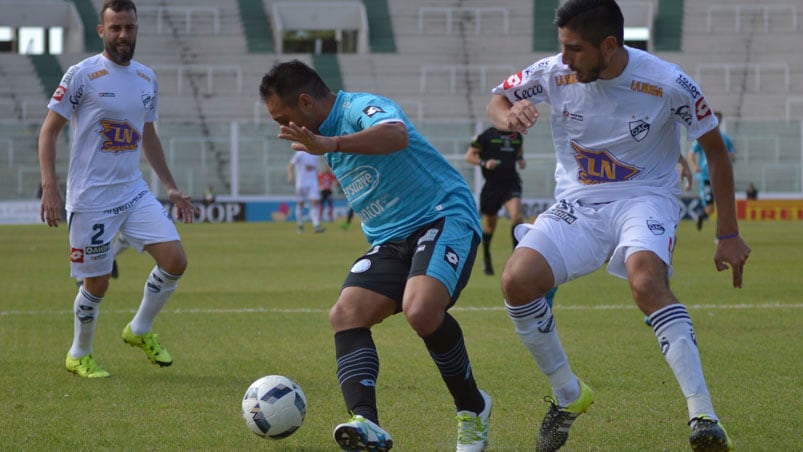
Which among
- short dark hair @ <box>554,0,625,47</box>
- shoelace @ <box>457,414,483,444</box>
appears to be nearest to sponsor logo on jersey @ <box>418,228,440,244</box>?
shoelace @ <box>457,414,483,444</box>

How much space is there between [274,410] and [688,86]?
243 centimetres

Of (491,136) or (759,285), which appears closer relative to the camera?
(759,285)

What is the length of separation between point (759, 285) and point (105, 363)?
8040 millimetres

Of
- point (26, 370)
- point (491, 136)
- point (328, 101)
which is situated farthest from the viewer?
point (491, 136)

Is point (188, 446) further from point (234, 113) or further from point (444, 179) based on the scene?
point (234, 113)

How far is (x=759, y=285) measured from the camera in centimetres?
1284

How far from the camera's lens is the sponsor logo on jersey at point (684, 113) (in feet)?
16.5

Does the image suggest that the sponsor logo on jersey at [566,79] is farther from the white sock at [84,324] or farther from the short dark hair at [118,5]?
the white sock at [84,324]

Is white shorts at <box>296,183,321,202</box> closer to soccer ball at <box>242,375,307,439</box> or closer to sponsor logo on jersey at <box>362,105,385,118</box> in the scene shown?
soccer ball at <box>242,375,307,439</box>

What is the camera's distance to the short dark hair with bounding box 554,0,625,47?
193 inches

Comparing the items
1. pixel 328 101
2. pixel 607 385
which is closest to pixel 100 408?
pixel 328 101

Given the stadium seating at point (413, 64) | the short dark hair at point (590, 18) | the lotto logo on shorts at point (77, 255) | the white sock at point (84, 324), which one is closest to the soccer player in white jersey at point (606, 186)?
the short dark hair at point (590, 18)

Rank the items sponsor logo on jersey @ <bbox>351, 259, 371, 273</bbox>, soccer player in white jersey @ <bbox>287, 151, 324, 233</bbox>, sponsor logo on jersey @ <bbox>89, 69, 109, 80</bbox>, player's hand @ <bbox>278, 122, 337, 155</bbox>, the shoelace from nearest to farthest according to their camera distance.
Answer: player's hand @ <bbox>278, 122, 337, 155</bbox> < the shoelace < sponsor logo on jersey @ <bbox>351, 259, 371, 273</bbox> < sponsor logo on jersey @ <bbox>89, 69, 109, 80</bbox> < soccer player in white jersey @ <bbox>287, 151, 324, 233</bbox>

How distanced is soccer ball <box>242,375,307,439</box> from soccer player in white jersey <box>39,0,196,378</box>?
241cm
